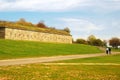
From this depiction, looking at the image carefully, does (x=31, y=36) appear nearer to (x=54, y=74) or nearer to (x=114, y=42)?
(x=54, y=74)

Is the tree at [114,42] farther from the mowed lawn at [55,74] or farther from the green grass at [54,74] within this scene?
the green grass at [54,74]

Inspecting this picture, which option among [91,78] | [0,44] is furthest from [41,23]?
[91,78]

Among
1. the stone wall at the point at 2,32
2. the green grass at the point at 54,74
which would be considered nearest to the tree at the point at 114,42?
the stone wall at the point at 2,32

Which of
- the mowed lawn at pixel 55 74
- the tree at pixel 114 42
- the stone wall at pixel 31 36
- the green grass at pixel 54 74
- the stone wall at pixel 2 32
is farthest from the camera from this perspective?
the tree at pixel 114 42

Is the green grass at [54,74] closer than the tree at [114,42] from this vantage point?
Yes

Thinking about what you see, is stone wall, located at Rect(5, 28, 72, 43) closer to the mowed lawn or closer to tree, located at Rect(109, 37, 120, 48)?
the mowed lawn

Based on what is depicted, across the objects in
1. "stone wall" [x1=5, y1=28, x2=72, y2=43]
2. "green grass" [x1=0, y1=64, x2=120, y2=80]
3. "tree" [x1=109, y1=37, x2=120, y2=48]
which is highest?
"stone wall" [x1=5, y1=28, x2=72, y2=43]

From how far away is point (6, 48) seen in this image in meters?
53.8

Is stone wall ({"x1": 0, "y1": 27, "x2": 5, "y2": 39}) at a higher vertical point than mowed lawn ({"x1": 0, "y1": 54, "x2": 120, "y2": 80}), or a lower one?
higher

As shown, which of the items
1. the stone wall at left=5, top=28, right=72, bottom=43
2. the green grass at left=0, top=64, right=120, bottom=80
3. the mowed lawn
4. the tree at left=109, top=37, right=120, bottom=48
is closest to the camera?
the green grass at left=0, top=64, right=120, bottom=80

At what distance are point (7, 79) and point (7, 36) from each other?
165 ft

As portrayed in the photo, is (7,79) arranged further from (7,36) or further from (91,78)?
(7,36)

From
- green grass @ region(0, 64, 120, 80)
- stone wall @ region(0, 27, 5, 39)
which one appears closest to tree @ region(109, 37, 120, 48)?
stone wall @ region(0, 27, 5, 39)

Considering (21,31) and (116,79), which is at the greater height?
(21,31)
